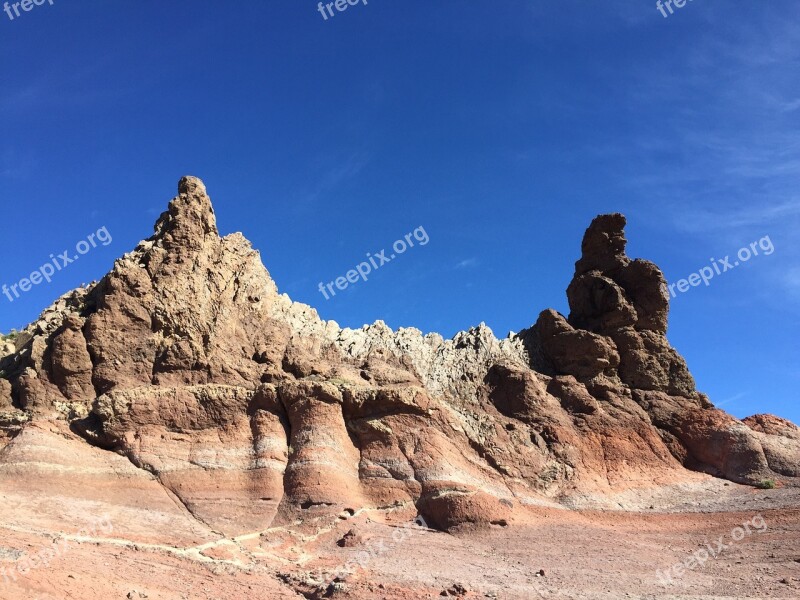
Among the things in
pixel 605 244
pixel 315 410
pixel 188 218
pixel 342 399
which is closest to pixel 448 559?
pixel 315 410

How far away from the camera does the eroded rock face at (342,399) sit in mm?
29391

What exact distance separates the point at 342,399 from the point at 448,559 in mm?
8631

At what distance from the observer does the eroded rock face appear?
29391 mm

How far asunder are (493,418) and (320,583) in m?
15.3

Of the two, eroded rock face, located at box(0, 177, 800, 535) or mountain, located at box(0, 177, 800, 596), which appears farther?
eroded rock face, located at box(0, 177, 800, 535)

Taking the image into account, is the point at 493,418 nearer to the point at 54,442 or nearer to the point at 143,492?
the point at 143,492

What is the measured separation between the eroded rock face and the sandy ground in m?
1.53

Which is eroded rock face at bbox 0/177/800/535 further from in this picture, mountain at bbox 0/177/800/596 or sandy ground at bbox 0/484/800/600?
sandy ground at bbox 0/484/800/600

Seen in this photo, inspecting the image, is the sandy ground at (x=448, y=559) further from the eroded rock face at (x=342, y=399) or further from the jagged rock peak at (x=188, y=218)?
the jagged rock peak at (x=188, y=218)

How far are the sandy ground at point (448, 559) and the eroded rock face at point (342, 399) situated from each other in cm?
153

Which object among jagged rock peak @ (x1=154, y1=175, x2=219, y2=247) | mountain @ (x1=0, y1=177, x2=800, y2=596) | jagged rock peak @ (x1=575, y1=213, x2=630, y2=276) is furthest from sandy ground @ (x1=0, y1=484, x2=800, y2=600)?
jagged rock peak @ (x1=575, y1=213, x2=630, y2=276)

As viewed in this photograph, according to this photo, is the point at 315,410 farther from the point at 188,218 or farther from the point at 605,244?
the point at 605,244

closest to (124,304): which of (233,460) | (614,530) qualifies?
(233,460)

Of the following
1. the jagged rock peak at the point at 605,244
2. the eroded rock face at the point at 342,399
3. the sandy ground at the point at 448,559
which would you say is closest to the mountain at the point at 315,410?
the eroded rock face at the point at 342,399
